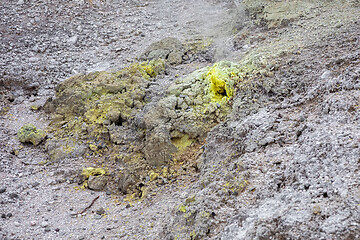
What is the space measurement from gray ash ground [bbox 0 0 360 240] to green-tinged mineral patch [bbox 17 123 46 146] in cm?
22

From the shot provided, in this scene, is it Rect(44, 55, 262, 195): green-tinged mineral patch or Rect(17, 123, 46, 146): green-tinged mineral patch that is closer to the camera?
Rect(44, 55, 262, 195): green-tinged mineral patch

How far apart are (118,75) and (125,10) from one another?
6330 mm

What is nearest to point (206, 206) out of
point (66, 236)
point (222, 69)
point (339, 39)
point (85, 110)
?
point (66, 236)

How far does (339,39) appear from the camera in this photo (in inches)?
226

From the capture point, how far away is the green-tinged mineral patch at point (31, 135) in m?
7.31

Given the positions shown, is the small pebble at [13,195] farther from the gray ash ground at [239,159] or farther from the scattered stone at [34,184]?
the scattered stone at [34,184]

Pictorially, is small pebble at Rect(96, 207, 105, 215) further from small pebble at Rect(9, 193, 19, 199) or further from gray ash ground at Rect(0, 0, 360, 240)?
small pebble at Rect(9, 193, 19, 199)

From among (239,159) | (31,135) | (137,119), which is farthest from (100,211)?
(31,135)

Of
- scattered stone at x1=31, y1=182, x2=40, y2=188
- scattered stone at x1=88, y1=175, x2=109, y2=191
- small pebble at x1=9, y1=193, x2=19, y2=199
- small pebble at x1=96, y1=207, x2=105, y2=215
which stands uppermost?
small pebble at x1=9, y1=193, x2=19, y2=199

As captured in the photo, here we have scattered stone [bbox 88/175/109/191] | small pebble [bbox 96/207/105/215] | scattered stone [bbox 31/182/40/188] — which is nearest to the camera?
small pebble [bbox 96/207/105/215]

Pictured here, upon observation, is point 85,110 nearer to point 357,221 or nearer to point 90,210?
point 90,210

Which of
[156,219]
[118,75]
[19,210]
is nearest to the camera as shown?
[156,219]

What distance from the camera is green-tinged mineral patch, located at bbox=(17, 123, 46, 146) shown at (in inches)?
288

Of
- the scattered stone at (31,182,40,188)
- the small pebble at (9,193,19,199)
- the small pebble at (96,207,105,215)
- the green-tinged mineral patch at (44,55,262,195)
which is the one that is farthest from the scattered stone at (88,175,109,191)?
the small pebble at (9,193,19,199)
